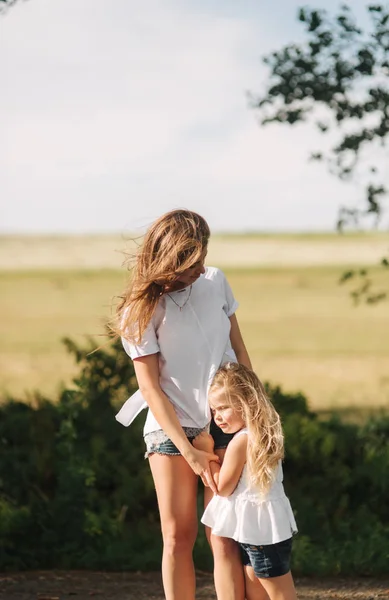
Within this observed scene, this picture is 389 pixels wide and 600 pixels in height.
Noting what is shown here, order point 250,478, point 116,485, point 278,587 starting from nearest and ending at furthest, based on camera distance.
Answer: point 250,478 < point 278,587 < point 116,485

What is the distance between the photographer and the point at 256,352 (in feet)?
70.9

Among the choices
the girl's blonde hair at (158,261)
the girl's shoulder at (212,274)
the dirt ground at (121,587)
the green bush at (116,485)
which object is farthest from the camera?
the green bush at (116,485)

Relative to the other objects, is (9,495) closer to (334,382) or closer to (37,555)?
(37,555)

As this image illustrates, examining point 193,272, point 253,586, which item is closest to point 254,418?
point 193,272

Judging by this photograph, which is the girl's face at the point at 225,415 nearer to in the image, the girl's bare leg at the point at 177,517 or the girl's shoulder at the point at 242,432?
the girl's shoulder at the point at 242,432

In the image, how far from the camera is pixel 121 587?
16.9ft

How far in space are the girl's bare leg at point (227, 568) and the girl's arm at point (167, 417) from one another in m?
0.12

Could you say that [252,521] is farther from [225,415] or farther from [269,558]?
[225,415]

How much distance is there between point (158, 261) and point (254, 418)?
0.71 meters

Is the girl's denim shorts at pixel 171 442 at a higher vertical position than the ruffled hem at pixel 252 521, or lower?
Result: higher

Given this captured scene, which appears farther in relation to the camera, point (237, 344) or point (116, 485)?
point (116, 485)

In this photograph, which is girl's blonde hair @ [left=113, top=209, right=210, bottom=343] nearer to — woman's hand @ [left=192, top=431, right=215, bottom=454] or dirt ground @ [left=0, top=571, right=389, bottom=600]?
woman's hand @ [left=192, top=431, right=215, bottom=454]

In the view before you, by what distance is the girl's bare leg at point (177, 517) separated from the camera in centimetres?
365

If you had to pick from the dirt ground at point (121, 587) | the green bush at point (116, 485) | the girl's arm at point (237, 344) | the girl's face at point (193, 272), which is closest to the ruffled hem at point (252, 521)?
the girl's arm at point (237, 344)
